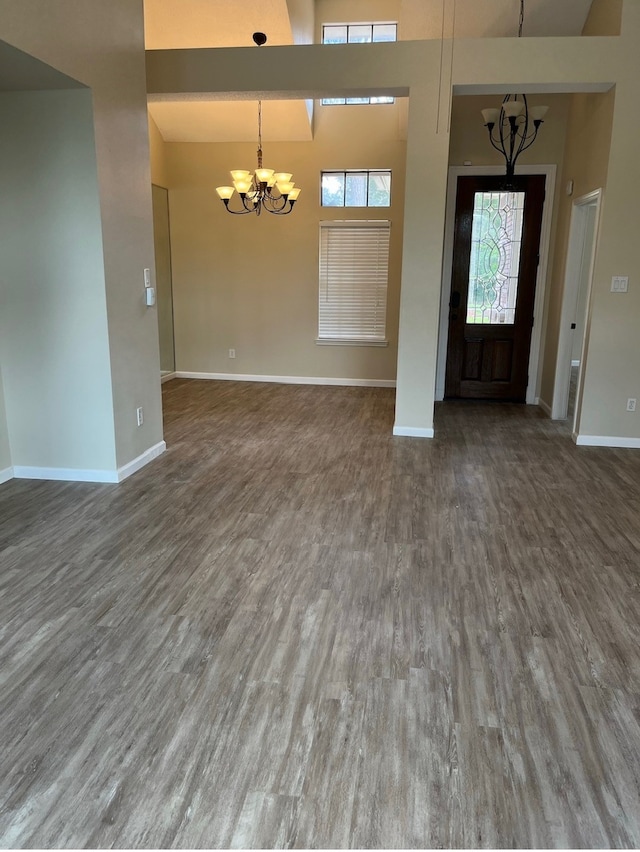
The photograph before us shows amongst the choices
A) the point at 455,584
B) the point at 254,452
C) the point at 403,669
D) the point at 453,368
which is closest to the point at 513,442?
the point at 453,368

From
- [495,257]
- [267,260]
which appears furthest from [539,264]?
[267,260]

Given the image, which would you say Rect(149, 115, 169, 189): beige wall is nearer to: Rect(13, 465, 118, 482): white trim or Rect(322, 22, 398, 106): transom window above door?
Rect(322, 22, 398, 106): transom window above door

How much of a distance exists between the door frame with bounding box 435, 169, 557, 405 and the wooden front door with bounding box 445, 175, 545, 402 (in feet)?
0.17

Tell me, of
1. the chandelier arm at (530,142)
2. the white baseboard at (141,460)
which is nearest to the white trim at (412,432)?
the white baseboard at (141,460)

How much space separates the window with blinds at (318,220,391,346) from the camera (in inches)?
283

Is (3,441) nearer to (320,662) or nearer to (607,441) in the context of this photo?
(320,662)

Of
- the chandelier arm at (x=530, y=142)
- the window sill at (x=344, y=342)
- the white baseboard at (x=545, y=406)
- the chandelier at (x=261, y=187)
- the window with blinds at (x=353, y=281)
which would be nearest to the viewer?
the chandelier at (x=261, y=187)

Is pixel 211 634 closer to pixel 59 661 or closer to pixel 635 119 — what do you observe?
pixel 59 661

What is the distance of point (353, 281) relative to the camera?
734 centimetres

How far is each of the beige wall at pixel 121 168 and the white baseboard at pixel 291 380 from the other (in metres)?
3.29

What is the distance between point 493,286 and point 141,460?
4265 millimetres

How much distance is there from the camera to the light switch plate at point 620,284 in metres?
4.74

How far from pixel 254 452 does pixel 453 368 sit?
2.98 meters

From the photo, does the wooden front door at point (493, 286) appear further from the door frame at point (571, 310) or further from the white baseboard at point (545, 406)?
Result: the door frame at point (571, 310)
